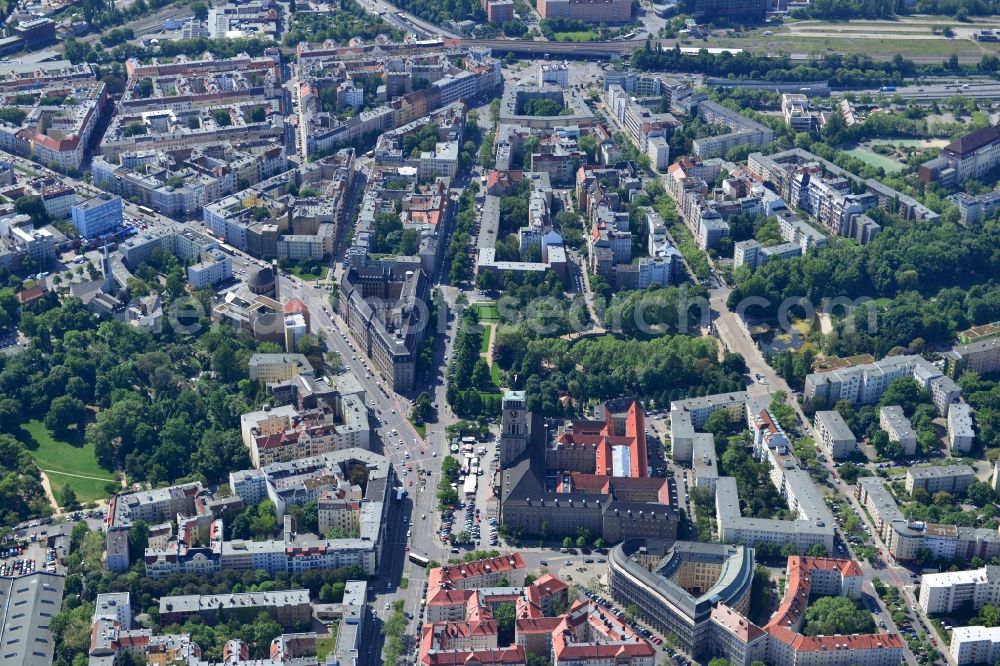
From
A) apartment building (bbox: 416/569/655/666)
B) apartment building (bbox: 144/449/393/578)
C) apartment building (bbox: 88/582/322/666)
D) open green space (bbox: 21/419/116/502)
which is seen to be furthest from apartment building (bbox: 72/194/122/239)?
apartment building (bbox: 416/569/655/666)

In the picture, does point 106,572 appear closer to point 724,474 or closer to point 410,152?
point 724,474

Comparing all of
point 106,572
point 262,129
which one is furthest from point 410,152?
point 106,572

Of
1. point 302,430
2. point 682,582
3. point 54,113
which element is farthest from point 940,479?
point 54,113

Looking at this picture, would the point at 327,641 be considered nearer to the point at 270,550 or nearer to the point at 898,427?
the point at 270,550

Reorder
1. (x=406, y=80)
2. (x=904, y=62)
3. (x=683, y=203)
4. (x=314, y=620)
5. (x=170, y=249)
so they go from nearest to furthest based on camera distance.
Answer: (x=314, y=620) < (x=170, y=249) < (x=683, y=203) < (x=406, y=80) < (x=904, y=62)

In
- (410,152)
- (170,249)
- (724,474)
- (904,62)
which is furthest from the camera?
(904,62)

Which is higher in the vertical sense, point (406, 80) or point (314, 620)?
point (406, 80)
